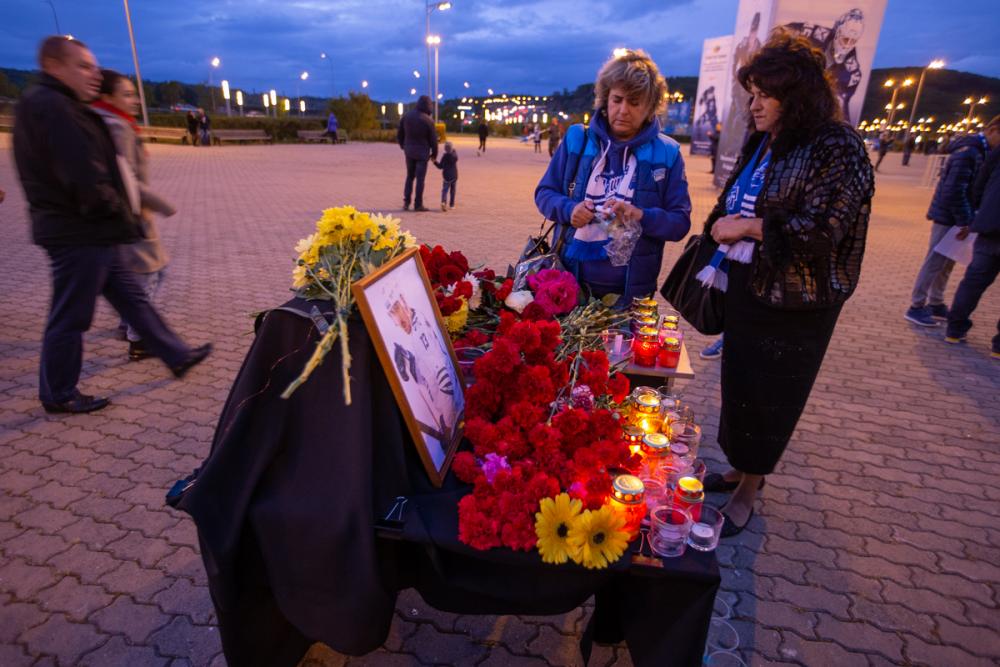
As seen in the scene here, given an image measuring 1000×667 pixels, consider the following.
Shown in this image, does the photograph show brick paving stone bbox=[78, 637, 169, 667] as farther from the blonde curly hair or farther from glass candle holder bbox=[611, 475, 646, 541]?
the blonde curly hair

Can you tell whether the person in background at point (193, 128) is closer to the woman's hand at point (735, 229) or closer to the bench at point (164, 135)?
the bench at point (164, 135)

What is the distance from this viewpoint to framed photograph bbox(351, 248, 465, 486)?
142cm

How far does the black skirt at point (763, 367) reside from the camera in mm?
2240

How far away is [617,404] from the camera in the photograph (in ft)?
6.05

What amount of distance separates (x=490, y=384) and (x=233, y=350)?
12.1 ft

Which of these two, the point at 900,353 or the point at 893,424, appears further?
the point at 900,353

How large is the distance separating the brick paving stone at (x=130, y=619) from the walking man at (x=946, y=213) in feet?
22.1

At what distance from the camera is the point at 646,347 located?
2283 mm

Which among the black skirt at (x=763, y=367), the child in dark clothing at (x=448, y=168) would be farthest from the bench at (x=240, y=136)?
the black skirt at (x=763, y=367)

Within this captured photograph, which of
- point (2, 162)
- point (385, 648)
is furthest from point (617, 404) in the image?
point (2, 162)

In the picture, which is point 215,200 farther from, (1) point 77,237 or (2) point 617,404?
(2) point 617,404

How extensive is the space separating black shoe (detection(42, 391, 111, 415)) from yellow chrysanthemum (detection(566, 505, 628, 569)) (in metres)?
3.64

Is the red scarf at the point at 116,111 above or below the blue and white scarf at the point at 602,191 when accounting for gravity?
above

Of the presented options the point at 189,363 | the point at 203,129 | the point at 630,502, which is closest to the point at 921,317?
the point at 630,502
